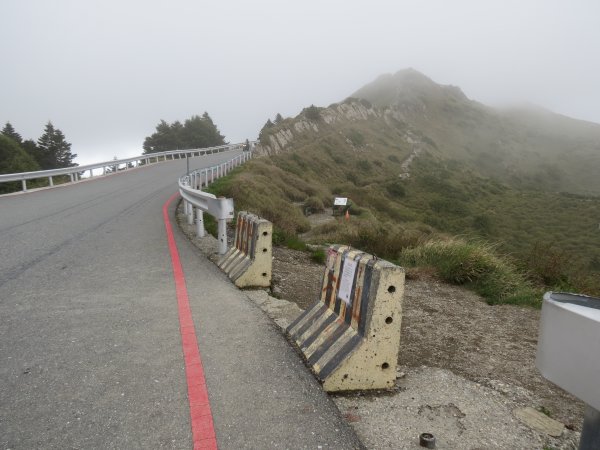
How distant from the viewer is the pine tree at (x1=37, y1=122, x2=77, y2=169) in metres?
70.6

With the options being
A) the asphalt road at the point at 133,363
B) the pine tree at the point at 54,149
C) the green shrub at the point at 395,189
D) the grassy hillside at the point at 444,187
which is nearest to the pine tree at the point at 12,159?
the pine tree at the point at 54,149

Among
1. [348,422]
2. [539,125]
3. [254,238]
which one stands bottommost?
[348,422]

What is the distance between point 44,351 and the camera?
3691mm

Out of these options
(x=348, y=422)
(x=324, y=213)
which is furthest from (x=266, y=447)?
(x=324, y=213)

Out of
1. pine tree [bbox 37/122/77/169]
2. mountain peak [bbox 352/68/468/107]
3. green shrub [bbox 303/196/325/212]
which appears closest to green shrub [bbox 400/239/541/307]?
green shrub [bbox 303/196/325/212]

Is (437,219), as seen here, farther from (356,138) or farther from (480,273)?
(356,138)

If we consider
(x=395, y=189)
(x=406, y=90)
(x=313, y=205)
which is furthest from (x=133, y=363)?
(x=406, y=90)

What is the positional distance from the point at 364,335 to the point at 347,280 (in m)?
0.58

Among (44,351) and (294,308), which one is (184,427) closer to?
(44,351)

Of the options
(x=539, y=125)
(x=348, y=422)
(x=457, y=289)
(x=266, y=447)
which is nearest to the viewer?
(x=266, y=447)

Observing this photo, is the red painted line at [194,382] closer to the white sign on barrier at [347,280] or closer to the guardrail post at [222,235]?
the white sign on barrier at [347,280]

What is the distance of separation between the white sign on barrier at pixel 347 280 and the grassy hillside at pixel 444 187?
449cm

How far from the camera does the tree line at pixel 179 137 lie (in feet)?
268

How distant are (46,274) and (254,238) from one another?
2.84 m
